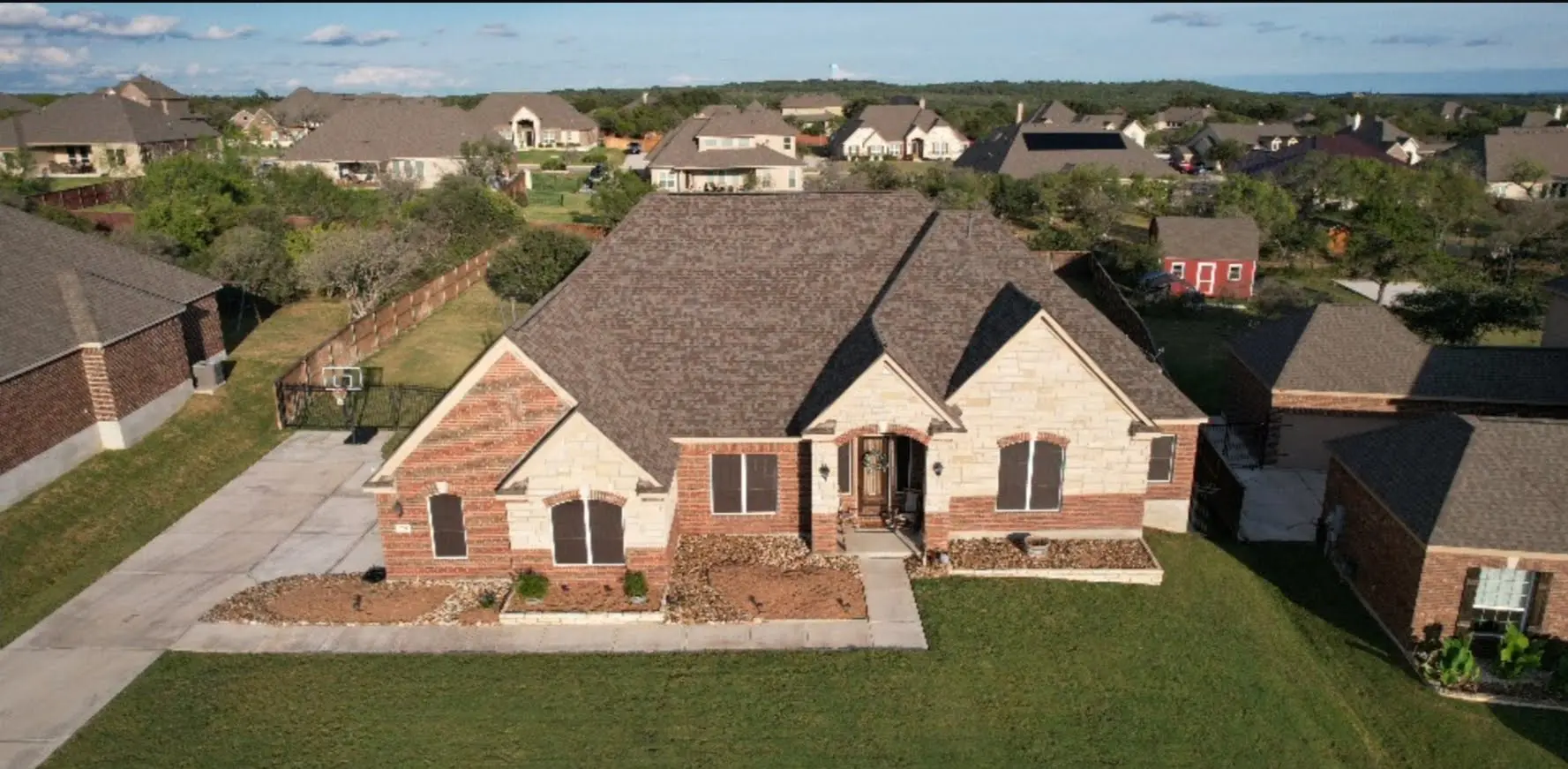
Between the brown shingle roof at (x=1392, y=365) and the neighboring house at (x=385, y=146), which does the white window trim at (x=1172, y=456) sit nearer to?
the brown shingle roof at (x=1392, y=365)

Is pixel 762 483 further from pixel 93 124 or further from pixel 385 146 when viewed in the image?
pixel 93 124

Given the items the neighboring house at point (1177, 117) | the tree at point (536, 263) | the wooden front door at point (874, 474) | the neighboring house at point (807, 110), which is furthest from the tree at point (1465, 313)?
the neighboring house at point (807, 110)

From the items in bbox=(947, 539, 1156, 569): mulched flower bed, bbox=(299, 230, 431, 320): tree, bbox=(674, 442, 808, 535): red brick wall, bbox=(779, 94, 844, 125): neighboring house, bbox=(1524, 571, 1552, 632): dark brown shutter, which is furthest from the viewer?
bbox=(779, 94, 844, 125): neighboring house

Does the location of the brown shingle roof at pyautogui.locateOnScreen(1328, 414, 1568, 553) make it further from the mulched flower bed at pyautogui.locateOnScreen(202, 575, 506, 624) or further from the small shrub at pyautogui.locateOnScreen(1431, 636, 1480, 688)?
the mulched flower bed at pyautogui.locateOnScreen(202, 575, 506, 624)

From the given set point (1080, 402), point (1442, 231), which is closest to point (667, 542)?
point (1080, 402)

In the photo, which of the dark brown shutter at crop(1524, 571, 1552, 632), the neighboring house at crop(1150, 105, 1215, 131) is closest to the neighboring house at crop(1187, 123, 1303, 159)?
the neighboring house at crop(1150, 105, 1215, 131)

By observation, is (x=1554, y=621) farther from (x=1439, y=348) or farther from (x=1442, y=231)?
(x=1442, y=231)

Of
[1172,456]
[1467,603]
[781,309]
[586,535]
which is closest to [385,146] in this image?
[781,309]
